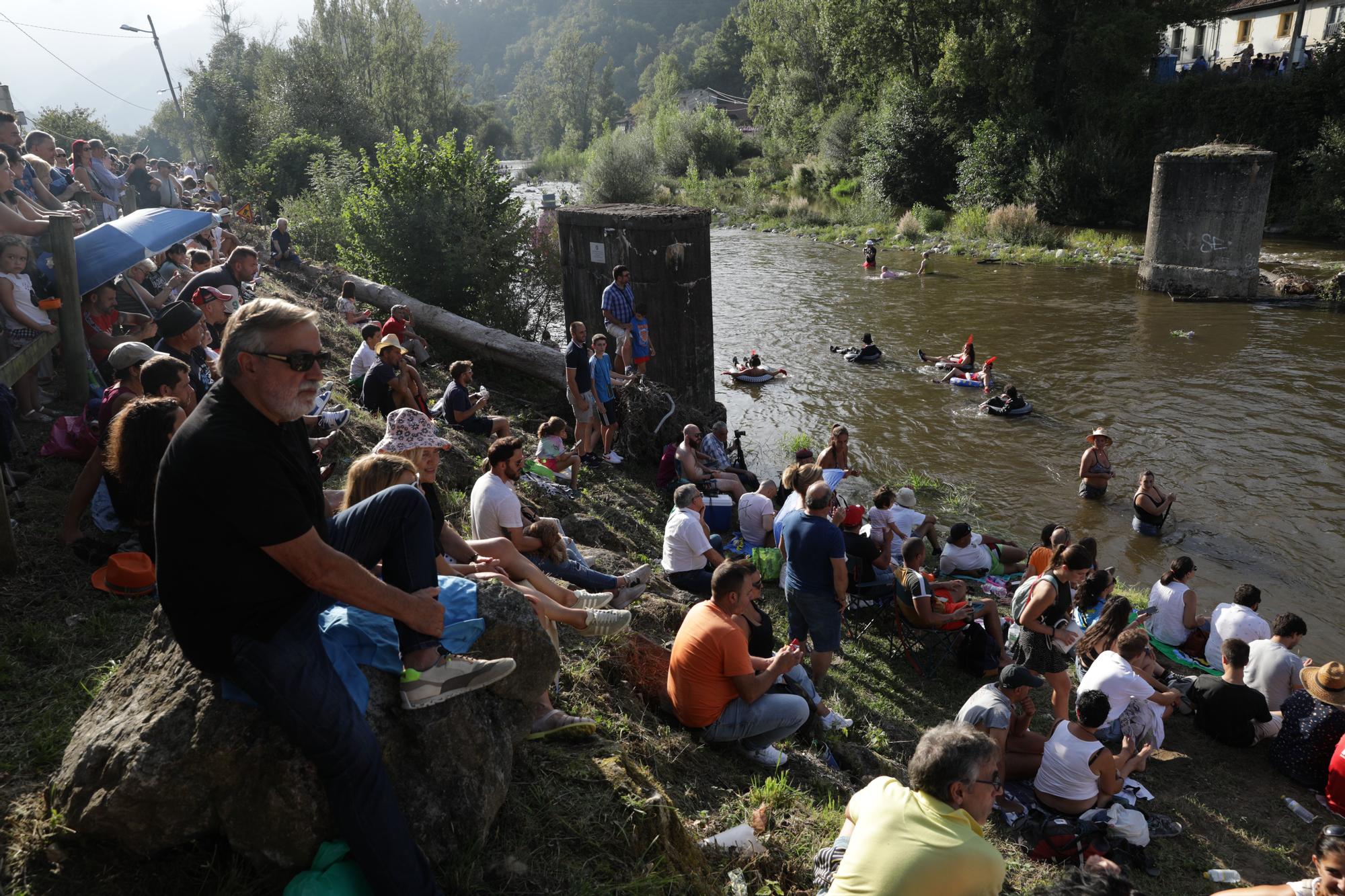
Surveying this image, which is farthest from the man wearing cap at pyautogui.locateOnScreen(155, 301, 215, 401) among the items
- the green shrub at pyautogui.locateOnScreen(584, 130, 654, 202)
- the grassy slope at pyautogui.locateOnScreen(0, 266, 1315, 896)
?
the green shrub at pyautogui.locateOnScreen(584, 130, 654, 202)

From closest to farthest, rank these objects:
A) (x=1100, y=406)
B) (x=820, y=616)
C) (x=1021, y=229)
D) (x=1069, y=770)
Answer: (x=1069, y=770) < (x=820, y=616) < (x=1100, y=406) < (x=1021, y=229)

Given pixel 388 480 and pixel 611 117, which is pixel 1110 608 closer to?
pixel 388 480

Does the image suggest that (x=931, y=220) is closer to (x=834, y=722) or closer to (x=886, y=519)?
(x=886, y=519)

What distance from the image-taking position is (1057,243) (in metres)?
31.2

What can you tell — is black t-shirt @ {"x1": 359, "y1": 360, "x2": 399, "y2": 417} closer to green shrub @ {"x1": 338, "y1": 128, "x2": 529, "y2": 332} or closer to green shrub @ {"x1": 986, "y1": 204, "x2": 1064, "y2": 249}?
green shrub @ {"x1": 338, "y1": 128, "x2": 529, "y2": 332}

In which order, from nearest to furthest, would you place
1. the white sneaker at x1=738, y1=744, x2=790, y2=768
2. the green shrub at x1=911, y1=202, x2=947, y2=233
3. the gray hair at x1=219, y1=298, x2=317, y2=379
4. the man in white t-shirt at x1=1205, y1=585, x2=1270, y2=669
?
1. the gray hair at x1=219, y1=298, x2=317, y2=379
2. the white sneaker at x1=738, y1=744, x2=790, y2=768
3. the man in white t-shirt at x1=1205, y1=585, x2=1270, y2=669
4. the green shrub at x1=911, y1=202, x2=947, y2=233

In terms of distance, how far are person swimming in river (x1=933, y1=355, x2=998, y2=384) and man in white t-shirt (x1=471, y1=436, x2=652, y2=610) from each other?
12612mm

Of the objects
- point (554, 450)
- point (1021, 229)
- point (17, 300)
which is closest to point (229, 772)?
point (17, 300)

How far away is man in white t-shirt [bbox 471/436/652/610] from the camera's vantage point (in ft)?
20.3

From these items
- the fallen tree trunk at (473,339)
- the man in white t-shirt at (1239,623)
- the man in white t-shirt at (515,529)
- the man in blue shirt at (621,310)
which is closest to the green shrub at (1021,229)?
the man in blue shirt at (621,310)

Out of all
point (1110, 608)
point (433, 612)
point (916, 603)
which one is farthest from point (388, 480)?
point (1110, 608)

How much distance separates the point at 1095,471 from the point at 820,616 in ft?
23.6

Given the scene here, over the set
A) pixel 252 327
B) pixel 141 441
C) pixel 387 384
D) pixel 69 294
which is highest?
pixel 252 327

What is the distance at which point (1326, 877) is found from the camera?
4.02m
